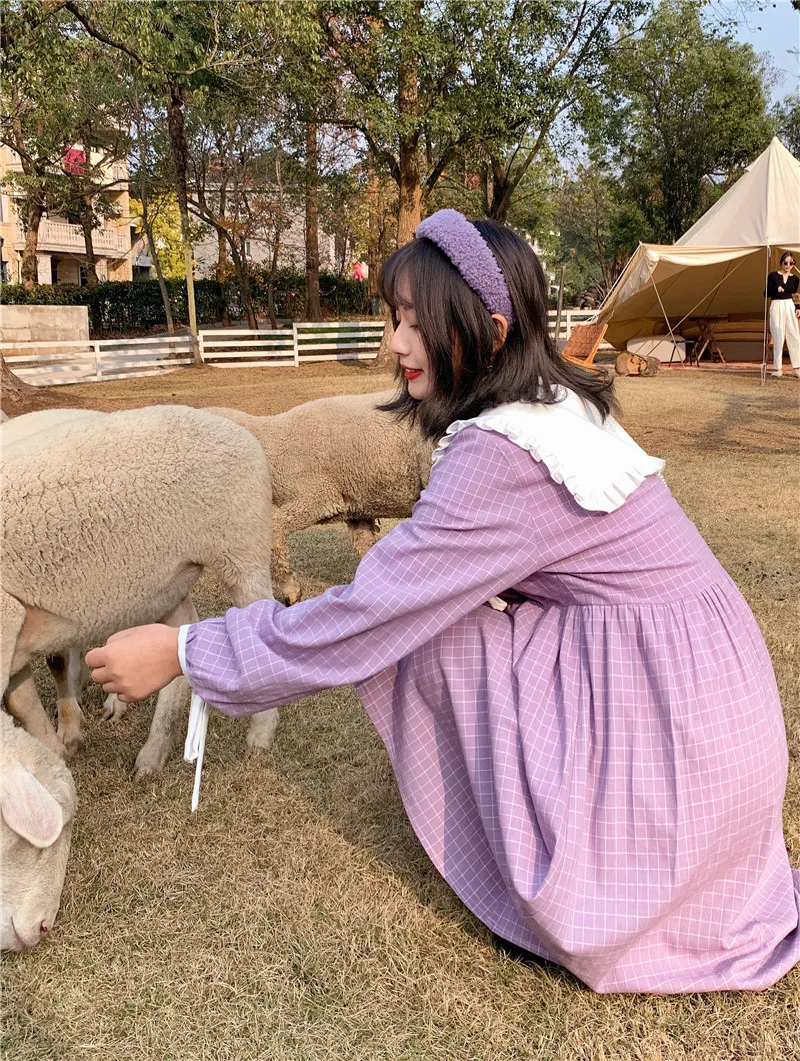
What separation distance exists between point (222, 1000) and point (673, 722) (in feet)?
3.82

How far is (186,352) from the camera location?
18.7 m

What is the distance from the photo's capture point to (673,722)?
1666mm

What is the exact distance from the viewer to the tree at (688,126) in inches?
1009

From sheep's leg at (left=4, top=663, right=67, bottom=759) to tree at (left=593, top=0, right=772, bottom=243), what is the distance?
2551 centimetres

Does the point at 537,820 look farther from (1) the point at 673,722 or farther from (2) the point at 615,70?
(2) the point at 615,70

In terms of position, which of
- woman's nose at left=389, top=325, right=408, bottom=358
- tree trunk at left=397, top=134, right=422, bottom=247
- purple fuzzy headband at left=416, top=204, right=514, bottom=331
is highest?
tree trunk at left=397, top=134, right=422, bottom=247

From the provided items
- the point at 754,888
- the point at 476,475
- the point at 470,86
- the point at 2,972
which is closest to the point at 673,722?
the point at 754,888

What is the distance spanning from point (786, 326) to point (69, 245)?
3672 cm

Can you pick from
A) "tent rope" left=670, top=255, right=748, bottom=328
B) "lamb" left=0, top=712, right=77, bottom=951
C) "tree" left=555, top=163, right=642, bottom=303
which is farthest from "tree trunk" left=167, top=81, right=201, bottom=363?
"lamb" left=0, top=712, right=77, bottom=951

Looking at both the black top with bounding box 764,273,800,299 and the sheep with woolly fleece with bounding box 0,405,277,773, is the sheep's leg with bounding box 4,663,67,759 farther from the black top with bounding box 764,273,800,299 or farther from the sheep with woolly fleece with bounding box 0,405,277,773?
the black top with bounding box 764,273,800,299

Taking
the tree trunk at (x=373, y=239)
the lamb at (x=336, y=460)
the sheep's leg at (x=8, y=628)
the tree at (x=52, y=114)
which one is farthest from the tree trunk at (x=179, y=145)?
the sheep's leg at (x=8, y=628)

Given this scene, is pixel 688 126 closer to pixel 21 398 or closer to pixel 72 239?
pixel 21 398

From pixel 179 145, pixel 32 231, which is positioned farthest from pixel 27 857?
pixel 32 231

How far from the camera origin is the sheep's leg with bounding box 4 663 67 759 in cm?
264
